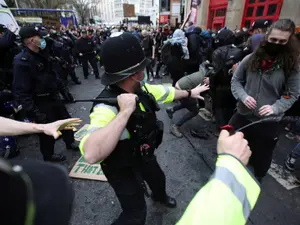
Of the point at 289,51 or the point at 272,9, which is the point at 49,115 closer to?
the point at 289,51

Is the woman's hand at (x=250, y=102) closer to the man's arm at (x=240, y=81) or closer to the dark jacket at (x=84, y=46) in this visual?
the man's arm at (x=240, y=81)

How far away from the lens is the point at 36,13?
2145cm

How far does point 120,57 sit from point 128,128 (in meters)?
0.53

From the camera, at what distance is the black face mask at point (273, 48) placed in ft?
5.96

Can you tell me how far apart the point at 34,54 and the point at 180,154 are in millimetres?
2807

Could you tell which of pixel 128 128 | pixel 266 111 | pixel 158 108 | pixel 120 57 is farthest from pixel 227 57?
pixel 128 128

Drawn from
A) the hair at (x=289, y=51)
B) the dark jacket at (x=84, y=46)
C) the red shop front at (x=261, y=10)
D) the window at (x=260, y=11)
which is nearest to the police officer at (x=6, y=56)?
the dark jacket at (x=84, y=46)

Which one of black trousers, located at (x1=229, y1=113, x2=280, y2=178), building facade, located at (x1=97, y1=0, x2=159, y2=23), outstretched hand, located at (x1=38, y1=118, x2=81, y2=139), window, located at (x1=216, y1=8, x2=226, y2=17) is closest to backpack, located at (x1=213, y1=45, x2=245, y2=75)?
black trousers, located at (x1=229, y1=113, x2=280, y2=178)

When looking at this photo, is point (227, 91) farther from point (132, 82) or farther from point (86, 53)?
point (86, 53)

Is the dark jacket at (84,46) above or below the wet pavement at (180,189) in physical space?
above

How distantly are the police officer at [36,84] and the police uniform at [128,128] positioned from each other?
1775mm

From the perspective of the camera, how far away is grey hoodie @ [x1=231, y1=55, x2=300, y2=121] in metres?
1.84

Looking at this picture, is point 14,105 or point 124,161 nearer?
point 124,161

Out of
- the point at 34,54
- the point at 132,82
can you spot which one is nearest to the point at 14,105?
the point at 34,54
